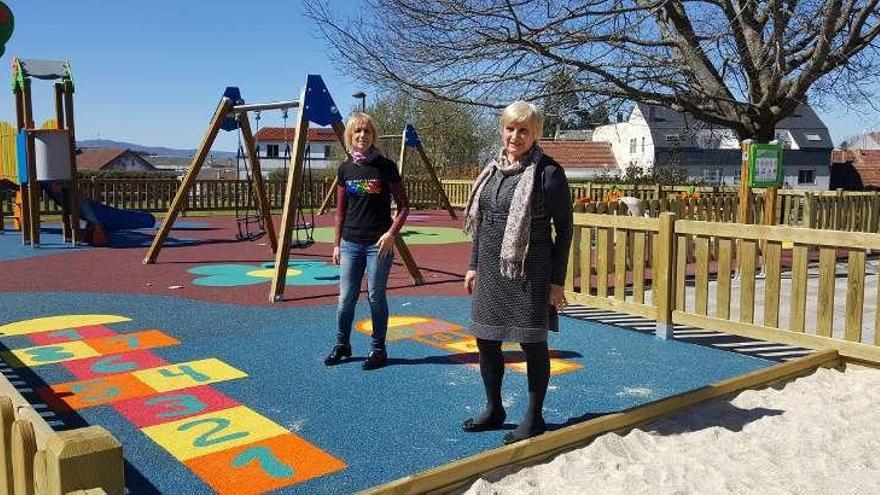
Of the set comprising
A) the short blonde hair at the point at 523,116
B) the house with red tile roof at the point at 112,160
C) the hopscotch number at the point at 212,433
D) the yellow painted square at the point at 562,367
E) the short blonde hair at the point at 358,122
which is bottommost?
the yellow painted square at the point at 562,367

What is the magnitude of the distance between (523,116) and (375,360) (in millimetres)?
2492

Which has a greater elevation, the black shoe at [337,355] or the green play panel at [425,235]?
the green play panel at [425,235]

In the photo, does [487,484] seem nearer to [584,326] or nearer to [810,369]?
[810,369]

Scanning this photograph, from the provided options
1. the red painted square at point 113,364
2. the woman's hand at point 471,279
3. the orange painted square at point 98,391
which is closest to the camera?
the woman's hand at point 471,279

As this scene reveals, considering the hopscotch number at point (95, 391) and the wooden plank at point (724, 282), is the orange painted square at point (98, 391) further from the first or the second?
the wooden plank at point (724, 282)

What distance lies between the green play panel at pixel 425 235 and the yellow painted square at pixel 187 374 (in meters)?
9.89

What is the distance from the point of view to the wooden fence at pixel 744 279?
220 inches

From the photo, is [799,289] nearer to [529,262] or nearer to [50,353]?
[529,262]

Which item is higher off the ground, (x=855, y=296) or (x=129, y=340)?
(x=855, y=296)

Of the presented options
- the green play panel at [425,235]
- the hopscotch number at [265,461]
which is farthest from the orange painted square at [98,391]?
the green play panel at [425,235]

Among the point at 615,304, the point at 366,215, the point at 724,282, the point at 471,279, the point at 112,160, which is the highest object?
the point at 112,160

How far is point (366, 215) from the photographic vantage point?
526 cm

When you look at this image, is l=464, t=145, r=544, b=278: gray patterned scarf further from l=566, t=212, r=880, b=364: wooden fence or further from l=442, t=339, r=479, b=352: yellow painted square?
l=566, t=212, r=880, b=364: wooden fence

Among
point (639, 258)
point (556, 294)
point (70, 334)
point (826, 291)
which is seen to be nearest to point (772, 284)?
point (826, 291)
